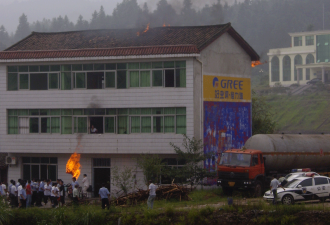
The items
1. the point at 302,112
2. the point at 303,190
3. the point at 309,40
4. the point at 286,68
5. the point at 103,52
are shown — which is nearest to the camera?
the point at 303,190

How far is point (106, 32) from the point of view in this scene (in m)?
31.8

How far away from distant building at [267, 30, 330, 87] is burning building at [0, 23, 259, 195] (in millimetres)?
57194

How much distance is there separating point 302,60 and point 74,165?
6835 cm

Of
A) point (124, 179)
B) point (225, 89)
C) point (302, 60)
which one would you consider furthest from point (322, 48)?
point (124, 179)

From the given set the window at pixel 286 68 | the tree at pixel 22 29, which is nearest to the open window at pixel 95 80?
the window at pixel 286 68

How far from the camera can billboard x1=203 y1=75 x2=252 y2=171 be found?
2808cm

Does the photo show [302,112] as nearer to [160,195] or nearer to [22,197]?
[160,195]

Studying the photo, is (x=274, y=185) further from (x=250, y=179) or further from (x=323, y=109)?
(x=323, y=109)

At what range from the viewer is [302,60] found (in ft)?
287

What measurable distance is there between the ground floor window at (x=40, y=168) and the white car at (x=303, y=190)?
47.8 ft

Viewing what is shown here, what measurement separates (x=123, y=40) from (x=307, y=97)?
5414 cm

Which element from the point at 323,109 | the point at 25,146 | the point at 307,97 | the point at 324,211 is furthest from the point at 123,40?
the point at 307,97

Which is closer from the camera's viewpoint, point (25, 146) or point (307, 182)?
point (307, 182)

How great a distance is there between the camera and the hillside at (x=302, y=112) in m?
65.9
